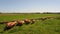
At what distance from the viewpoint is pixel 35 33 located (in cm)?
1104

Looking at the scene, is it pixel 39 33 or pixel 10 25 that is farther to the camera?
pixel 10 25

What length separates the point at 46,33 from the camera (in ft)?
36.2

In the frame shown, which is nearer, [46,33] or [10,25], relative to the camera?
[46,33]

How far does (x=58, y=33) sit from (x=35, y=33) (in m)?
2.22

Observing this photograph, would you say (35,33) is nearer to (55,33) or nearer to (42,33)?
(42,33)

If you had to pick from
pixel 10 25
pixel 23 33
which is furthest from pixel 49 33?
pixel 10 25

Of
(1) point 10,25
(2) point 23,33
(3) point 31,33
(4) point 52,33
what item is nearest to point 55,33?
(4) point 52,33

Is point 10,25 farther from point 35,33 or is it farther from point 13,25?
point 35,33

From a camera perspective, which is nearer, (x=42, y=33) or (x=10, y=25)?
(x=42, y=33)

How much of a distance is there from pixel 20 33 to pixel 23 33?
28cm

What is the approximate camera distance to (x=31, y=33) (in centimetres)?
1098

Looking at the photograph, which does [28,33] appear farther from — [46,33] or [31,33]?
[46,33]

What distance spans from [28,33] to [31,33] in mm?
279

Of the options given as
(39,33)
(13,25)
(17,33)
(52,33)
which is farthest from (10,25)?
(52,33)
